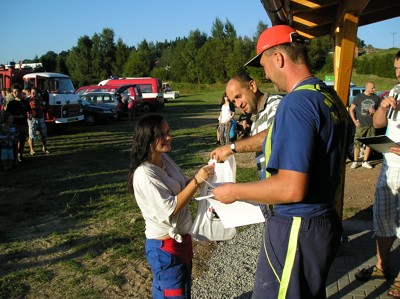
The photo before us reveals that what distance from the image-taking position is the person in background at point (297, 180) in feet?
5.45

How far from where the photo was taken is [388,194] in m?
3.57

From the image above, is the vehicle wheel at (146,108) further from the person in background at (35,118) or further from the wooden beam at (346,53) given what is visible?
the wooden beam at (346,53)

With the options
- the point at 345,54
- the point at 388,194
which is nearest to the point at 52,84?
the point at 345,54

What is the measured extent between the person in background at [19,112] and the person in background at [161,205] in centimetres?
821

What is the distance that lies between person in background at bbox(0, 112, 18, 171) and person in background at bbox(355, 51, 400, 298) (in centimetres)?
802

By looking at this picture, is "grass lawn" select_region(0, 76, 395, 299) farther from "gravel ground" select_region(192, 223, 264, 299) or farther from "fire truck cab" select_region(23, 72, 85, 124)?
"fire truck cab" select_region(23, 72, 85, 124)

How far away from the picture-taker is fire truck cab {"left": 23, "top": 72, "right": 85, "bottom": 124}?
1500 centimetres

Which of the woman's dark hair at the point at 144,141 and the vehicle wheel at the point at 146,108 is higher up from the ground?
the woman's dark hair at the point at 144,141

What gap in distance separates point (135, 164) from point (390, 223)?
252cm

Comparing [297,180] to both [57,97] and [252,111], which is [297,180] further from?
[57,97]

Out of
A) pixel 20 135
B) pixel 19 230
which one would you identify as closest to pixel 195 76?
pixel 20 135

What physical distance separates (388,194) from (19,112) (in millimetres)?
9077

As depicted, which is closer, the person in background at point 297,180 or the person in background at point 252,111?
the person in background at point 297,180

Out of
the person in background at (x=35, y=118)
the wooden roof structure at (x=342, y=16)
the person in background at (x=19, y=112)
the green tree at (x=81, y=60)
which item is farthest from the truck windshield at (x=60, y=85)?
the green tree at (x=81, y=60)
